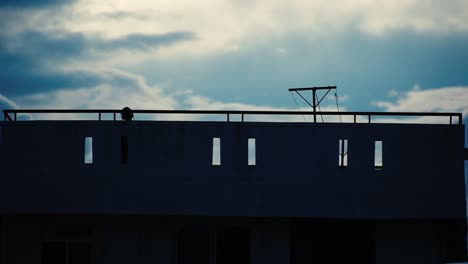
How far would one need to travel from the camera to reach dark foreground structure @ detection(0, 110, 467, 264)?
2056 cm

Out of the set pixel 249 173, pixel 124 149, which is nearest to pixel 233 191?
pixel 249 173

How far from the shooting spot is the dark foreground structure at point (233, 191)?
20.6 metres

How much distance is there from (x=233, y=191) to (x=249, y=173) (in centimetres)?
72

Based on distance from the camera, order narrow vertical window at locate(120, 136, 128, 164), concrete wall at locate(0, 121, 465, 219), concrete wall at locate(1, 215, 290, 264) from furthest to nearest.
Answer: concrete wall at locate(1, 215, 290, 264)
narrow vertical window at locate(120, 136, 128, 164)
concrete wall at locate(0, 121, 465, 219)

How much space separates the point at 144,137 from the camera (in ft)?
69.4

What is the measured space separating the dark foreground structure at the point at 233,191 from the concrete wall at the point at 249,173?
0.10 ft

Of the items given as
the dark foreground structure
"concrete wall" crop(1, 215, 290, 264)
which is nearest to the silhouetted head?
the dark foreground structure

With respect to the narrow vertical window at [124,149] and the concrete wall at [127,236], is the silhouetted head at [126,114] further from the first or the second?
the concrete wall at [127,236]

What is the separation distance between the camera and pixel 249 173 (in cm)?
2064

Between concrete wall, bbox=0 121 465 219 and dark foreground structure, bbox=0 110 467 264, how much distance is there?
0.10 ft

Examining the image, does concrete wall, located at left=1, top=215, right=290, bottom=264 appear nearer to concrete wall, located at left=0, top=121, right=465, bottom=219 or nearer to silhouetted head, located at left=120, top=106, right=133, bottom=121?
concrete wall, located at left=0, top=121, right=465, bottom=219

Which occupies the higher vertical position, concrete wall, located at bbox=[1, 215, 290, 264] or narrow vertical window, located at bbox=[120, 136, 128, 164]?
narrow vertical window, located at bbox=[120, 136, 128, 164]

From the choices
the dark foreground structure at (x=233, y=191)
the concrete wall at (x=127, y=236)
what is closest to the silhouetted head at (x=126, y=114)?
the dark foreground structure at (x=233, y=191)

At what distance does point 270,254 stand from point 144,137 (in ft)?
17.4
